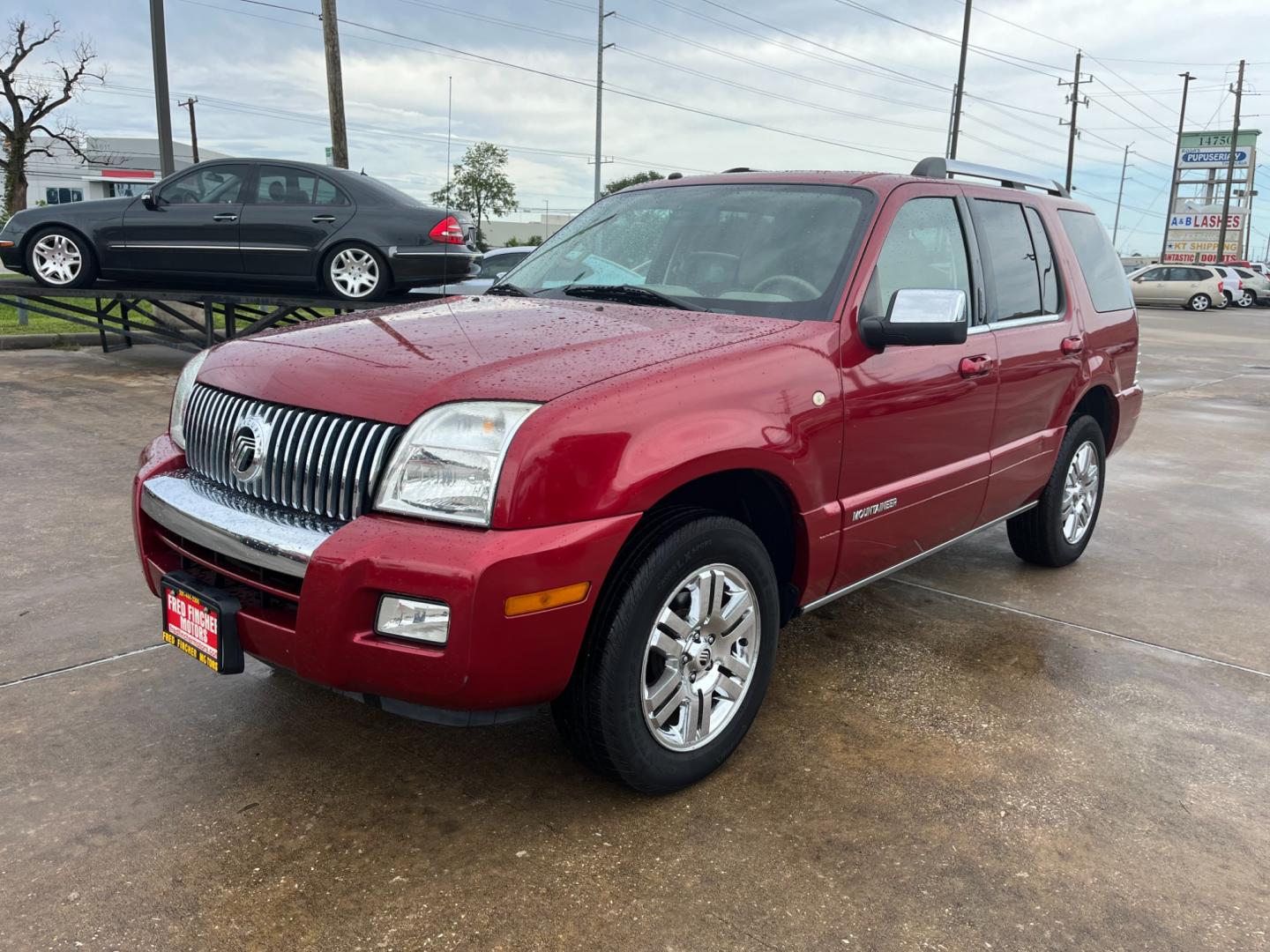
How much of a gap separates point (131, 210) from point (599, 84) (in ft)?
98.6

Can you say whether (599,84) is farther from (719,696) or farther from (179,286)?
(719,696)

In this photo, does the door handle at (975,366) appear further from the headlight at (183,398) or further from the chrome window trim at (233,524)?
the headlight at (183,398)

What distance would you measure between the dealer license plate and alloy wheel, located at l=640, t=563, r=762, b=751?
3.39 ft

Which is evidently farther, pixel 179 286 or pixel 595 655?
pixel 179 286

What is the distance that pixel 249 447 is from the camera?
271 centimetres

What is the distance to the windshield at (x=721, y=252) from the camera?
3264 mm

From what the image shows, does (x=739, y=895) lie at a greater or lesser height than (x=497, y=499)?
lesser

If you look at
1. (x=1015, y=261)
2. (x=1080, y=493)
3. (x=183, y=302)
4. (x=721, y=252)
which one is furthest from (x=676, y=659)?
(x=183, y=302)

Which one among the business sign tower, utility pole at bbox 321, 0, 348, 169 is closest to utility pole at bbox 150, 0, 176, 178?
utility pole at bbox 321, 0, 348, 169

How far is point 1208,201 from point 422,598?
86730 millimetres

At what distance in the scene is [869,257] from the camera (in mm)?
3266

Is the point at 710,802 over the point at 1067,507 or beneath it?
beneath

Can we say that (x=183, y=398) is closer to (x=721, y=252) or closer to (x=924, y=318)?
(x=721, y=252)

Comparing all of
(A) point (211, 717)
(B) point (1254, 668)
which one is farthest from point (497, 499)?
(B) point (1254, 668)
